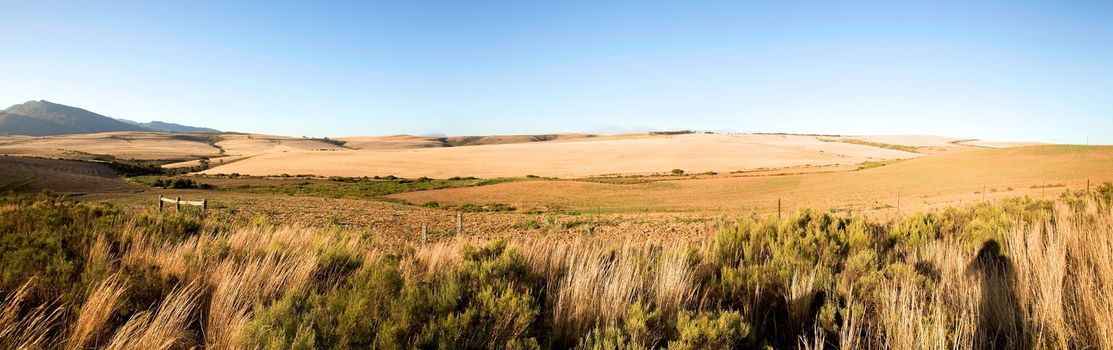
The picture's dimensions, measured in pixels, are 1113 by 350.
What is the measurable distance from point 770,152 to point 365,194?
288 feet

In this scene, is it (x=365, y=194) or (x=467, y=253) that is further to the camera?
(x=365, y=194)

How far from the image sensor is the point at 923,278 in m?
4.73

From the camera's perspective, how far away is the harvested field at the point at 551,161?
82688mm

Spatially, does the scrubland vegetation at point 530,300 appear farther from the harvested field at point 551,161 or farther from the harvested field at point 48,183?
the harvested field at point 551,161

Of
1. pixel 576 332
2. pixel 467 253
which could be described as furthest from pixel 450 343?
pixel 467 253

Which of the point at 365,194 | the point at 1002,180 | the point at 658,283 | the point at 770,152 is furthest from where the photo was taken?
the point at 770,152

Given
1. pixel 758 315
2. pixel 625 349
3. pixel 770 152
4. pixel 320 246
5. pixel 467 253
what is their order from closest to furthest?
pixel 625 349
pixel 758 315
pixel 467 253
pixel 320 246
pixel 770 152

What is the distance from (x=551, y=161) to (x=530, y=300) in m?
95.4

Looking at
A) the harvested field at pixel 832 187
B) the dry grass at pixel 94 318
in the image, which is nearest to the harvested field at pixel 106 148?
→ the harvested field at pixel 832 187

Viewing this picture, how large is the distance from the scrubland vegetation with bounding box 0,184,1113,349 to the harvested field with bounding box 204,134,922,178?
7162cm

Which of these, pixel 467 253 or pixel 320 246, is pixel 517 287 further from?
pixel 320 246

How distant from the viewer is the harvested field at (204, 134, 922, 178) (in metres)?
82.7

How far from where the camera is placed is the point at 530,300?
14.0 feet

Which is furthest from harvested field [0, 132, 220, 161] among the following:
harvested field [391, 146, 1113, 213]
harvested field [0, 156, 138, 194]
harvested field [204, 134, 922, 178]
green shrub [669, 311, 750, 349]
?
green shrub [669, 311, 750, 349]
